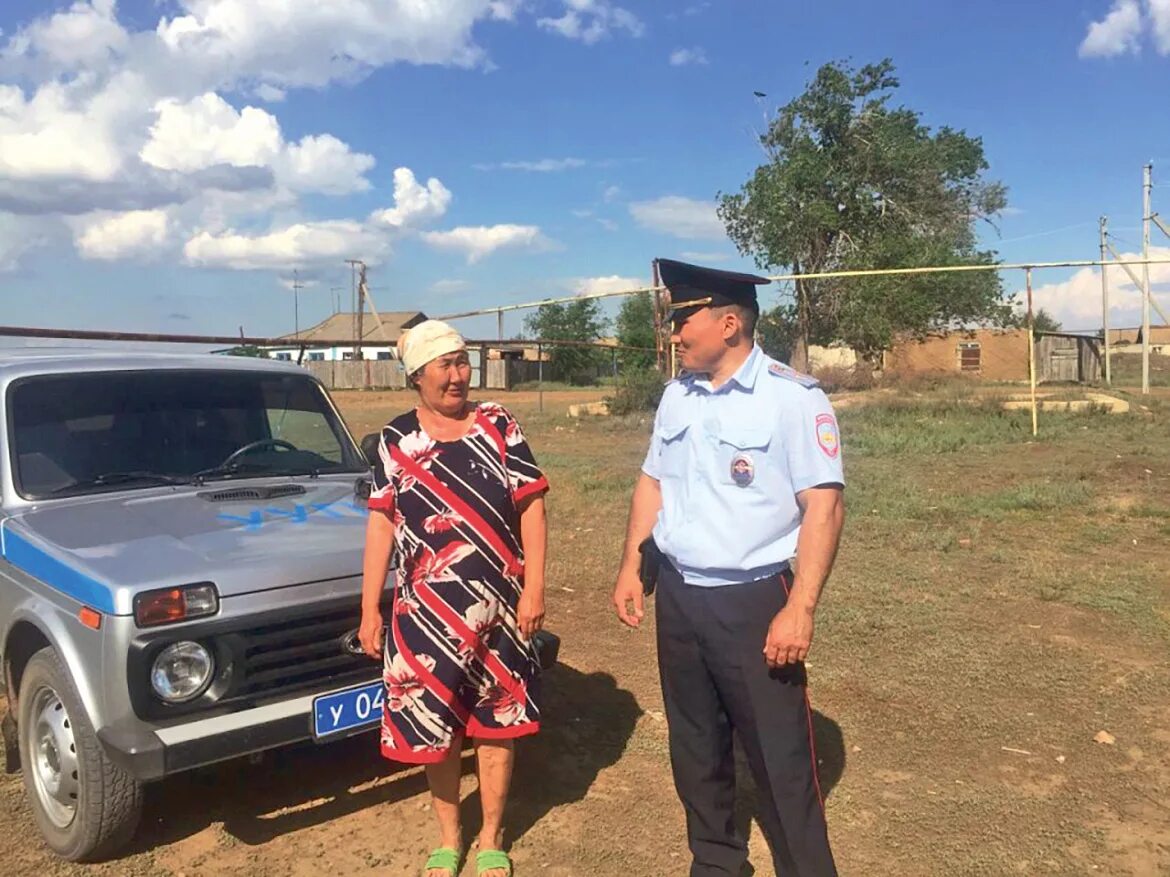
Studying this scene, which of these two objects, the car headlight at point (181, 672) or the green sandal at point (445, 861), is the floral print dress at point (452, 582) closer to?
the green sandal at point (445, 861)

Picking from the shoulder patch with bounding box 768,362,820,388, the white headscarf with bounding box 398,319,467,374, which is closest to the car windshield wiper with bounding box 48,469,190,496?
the white headscarf with bounding box 398,319,467,374

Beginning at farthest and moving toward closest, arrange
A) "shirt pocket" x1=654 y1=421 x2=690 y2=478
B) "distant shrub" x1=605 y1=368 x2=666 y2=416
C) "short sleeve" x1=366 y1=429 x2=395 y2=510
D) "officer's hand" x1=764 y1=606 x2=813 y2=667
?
"distant shrub" x1=605 y1=368 x2=666 y2=416, "short sleeve" x1=366 y1=429 x2=395 y2=510, "shirt pocket" x1=654 y1=421 x2=690 y2=478, "officer's hand" x1=764 y1=606 x2=813 y2=667

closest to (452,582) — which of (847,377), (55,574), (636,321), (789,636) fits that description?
(789,636)

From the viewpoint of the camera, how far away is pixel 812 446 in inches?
97.4

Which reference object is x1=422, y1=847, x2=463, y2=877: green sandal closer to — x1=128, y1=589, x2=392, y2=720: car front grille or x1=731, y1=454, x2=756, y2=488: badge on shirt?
x1=128, y1=589, x2=392, y2=720: car front grille

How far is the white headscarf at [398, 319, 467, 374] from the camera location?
9.68ft

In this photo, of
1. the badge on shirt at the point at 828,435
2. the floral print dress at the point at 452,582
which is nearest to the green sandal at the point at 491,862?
the floral print dress at the point at 452,582

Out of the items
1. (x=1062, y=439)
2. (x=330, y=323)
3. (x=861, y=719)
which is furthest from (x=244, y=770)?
(x=330, y=323)

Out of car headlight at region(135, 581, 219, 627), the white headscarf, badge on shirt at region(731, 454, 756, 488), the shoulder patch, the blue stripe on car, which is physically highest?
the white headscarf

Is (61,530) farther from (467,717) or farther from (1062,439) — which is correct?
(1062,439)

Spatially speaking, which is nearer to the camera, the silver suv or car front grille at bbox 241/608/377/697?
the silver suv

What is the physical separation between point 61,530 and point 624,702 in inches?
103

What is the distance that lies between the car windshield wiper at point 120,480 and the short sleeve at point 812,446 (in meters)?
2.57

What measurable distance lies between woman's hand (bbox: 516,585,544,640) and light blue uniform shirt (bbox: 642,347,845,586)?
20.4 inches
